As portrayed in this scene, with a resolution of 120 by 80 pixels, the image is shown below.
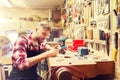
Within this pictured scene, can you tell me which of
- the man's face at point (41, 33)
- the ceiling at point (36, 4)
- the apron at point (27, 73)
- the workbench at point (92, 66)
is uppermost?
the ceiling at point (36, 4)

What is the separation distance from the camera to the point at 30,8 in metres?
7.50

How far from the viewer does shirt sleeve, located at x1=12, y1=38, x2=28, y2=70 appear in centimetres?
226

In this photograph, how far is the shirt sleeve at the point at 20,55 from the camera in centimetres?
226

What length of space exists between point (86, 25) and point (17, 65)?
3.55ft

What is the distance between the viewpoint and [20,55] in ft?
7.44

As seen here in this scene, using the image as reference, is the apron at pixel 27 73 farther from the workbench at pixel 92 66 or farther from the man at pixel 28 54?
the workbench at pixel 92 66

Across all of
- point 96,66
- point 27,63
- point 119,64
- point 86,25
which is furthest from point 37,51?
point 119,64

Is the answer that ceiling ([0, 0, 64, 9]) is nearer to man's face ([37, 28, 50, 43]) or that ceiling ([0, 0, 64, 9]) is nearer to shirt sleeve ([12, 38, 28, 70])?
man's face ([37, 28, 50, 43])

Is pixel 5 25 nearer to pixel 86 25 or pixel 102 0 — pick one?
pixel 86 25

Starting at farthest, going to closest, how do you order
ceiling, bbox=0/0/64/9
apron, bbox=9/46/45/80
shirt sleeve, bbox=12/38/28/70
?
ceiling, bbox=0/0/64/9 → apron, bbox=9/46/45/80 → shirt sleeve, bbox=12/38/28/70

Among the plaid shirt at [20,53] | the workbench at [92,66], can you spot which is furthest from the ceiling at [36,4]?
the workbench at [92,66]

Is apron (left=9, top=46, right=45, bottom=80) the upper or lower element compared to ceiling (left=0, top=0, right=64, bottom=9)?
lower

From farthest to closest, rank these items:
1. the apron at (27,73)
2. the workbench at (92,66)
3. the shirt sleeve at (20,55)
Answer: the apron at (27,73)
the shirt sleeve at (20,55)
the workbench at (92,66)

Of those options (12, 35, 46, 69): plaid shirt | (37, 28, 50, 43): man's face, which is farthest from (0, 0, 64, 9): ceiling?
(12, 35, 46, 69): plaid shirt
